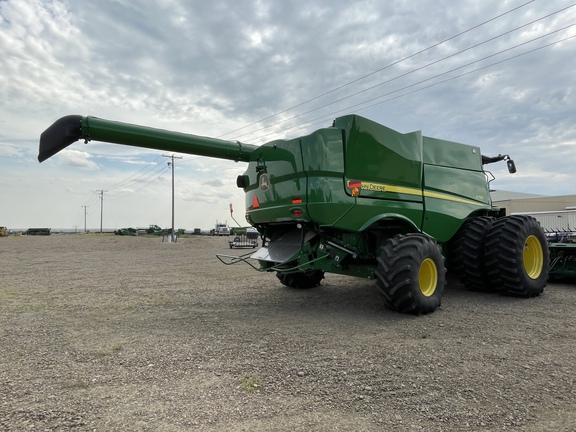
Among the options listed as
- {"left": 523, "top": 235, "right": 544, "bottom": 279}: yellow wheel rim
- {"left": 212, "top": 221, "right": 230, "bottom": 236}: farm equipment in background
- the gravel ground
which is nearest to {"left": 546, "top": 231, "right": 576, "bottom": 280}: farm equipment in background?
{"left": 523, "top": 235, "right": 544, "bottom": 279}: yellow wheel rim

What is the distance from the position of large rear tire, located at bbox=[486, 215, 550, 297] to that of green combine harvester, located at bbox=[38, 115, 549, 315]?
0.06 feet

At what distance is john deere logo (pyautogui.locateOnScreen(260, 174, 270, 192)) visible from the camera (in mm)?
6684

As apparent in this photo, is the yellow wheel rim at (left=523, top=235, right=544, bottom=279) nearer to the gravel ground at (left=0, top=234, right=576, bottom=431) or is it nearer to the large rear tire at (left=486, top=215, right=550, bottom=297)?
the large rear tire at (left=486, top=215, right=550, bottom=297)

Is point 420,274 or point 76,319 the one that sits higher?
point 420,274

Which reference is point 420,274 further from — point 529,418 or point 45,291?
point 45,291

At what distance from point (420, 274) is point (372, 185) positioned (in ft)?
5.23

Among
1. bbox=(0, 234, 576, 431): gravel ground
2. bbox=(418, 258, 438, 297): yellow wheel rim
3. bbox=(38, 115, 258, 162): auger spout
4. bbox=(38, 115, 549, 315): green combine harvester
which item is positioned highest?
bbox=(38, 115, 258, 162): auger spout

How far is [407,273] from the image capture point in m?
5.52

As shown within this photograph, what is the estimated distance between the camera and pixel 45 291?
861cm

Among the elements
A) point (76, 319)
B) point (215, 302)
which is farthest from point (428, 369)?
Answer: point (76, 319)

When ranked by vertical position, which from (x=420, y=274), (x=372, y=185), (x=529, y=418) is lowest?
(x=529, y=418)

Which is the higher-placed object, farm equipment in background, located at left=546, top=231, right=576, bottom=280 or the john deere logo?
the john deere logo

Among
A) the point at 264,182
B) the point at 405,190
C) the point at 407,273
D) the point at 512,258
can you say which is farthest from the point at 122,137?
the point at 512,258

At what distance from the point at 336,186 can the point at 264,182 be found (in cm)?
148
